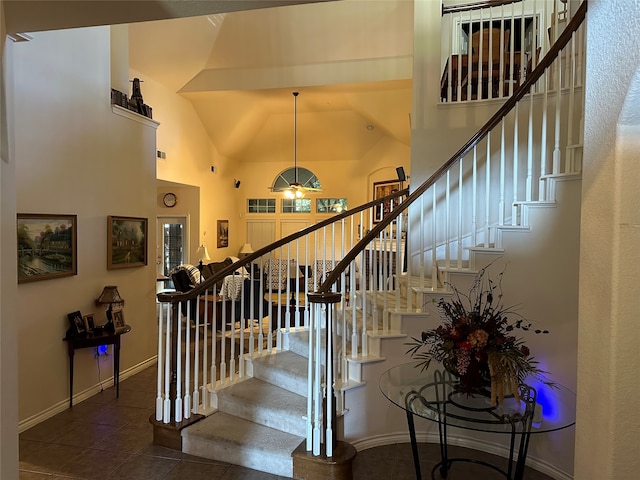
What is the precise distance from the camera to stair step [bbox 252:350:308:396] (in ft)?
10.4

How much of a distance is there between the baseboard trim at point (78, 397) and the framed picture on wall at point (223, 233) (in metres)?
5.16

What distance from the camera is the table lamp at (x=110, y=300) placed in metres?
3.84

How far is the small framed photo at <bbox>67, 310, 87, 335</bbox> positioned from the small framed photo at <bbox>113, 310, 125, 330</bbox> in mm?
286

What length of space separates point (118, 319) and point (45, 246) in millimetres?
1022

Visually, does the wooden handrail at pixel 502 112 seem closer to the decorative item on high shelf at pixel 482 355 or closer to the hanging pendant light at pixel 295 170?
the decorative item on high shelf at pixel 482 355

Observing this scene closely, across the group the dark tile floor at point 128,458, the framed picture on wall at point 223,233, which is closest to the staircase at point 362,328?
the dark tile floor at point 128,458

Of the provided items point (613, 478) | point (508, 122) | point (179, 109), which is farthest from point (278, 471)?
point (179, 109)

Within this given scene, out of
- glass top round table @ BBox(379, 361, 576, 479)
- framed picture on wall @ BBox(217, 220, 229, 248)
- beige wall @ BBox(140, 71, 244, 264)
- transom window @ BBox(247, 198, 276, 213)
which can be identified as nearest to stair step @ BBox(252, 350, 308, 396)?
glass top round table @ BBox(379, 361, 576, 479)

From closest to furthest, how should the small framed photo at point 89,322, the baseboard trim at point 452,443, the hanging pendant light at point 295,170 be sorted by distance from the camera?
1. the baseboard trim at point 452,443
2. the small framed photo at point 89,322
3. the hanging pendant light at point 295,170

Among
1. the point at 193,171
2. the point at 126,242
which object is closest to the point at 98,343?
the point at 126,242

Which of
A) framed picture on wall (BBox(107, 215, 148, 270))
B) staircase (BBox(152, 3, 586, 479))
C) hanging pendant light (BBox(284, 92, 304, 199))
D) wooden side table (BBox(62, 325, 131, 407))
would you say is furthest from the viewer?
hanging pendant light (BBox(284, 92, 304, 199))

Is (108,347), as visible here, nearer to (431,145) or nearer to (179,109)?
(431,145)

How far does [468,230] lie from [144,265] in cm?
355

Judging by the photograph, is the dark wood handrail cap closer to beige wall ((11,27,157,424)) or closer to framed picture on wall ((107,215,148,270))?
beige wall ((11,27,157,424))
